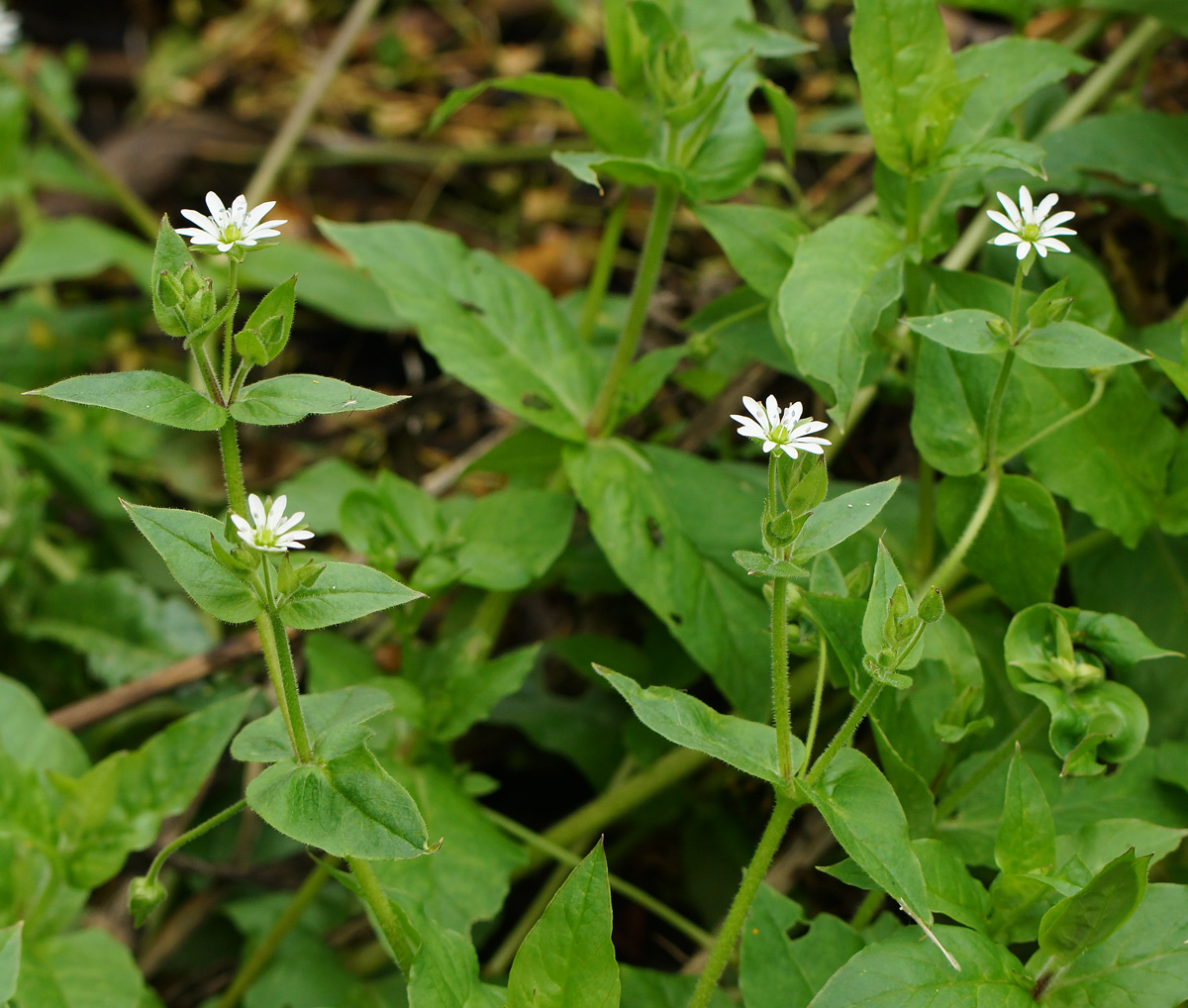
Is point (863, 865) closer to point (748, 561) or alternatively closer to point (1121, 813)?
point (748, 561)

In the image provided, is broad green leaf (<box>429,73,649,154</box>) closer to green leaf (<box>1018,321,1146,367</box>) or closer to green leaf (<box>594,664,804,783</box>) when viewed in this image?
green leaf (<box>1018,321,1146,367</box>)

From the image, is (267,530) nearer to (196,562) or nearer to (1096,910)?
(196,562)

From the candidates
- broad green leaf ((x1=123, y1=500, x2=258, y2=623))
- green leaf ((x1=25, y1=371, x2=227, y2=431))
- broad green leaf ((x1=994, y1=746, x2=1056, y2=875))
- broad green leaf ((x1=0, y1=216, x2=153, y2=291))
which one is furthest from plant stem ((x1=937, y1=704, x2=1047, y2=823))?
broad green leaf ((x1=0, y1=216, x2=153, y2=291))

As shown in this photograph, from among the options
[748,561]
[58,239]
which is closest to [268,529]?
[748,561]

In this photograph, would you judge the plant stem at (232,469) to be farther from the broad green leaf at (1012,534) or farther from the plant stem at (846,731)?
the broad green leaf at (1012,534)

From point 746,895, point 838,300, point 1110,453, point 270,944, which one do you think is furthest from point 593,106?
point 270,944
